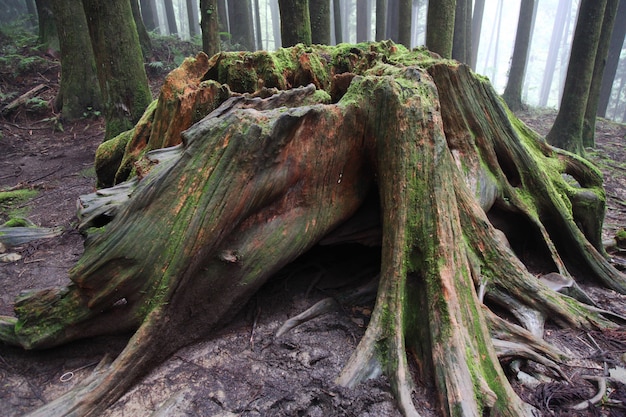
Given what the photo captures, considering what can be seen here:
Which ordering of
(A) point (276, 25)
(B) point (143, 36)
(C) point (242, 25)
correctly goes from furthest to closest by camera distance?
(A) point (276, 25)
(C) point (242, 25)
(B) point (143, 36)

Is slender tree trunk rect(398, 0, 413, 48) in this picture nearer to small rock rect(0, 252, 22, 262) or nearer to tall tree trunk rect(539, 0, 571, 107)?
small rock rect(0, 252, 22, 262)

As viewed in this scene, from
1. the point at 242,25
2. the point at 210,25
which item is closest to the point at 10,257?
the point at 210,25

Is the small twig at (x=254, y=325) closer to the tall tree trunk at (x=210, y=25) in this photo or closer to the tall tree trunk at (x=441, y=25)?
the tall tree trunk at (x=441, y=25)

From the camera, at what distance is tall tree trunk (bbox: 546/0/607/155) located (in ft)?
30.1

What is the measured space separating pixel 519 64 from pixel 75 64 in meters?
18.5

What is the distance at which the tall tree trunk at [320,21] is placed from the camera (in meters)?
10.3

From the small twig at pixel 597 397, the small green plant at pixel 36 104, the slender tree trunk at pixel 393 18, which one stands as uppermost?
the slender tree trunk at pixel 393 18

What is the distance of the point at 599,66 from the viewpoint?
1059cm

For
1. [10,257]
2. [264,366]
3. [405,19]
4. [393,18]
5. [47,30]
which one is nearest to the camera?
[264,366]

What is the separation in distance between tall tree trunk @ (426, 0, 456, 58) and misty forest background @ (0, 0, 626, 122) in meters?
9.94

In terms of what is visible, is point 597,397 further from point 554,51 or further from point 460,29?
point 554,51

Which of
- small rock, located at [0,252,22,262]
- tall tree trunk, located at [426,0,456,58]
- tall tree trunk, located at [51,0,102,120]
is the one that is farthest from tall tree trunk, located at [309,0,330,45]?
small rock, located at [0,252,22,262]

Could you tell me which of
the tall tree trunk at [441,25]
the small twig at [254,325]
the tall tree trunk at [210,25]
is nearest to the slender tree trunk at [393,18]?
the tall tree trunk at [210,25]

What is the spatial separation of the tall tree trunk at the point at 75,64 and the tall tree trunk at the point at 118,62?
3.45m
